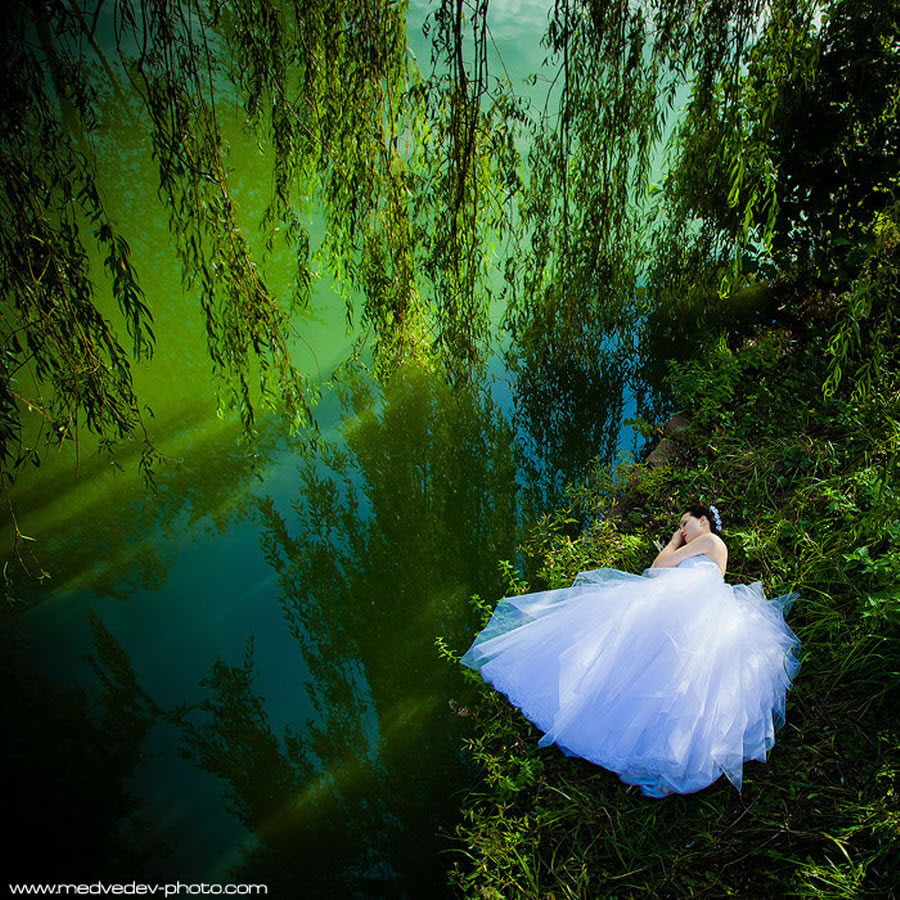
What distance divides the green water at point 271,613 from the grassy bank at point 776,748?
0.33m

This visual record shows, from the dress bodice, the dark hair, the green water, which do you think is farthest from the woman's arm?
the green water

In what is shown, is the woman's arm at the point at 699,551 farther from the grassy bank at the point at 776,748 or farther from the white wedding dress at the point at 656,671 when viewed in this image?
the grassy bank at the point at 776,748

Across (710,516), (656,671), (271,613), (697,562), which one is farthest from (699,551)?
(271,613)

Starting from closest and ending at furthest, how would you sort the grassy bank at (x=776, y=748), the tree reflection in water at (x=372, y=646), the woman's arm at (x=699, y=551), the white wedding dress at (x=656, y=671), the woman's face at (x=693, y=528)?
1. the grassy bank at (x=776, y=748)
2. the white wedding dress at (x=656, y=671)
3. the tree reflection in water at (x=372, y=646)
4. the woman's arm at (x=699, y=551)
5. the woman's face at (x=693, y=528)

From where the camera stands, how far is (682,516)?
2365mm

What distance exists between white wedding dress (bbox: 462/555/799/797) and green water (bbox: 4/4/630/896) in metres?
0.41

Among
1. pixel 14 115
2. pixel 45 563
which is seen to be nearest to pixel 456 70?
pixel 14 115

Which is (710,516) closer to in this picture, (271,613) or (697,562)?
(697,562)

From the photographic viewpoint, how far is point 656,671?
5.24ft

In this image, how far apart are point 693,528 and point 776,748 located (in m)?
0.78

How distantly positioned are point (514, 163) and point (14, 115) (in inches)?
66.0

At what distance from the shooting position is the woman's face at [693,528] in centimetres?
211

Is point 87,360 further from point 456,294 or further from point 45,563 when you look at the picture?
point 45,563

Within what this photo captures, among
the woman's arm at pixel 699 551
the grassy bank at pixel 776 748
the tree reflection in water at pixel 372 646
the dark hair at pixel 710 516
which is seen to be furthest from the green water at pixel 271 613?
the dark hair at pixel 710 516
